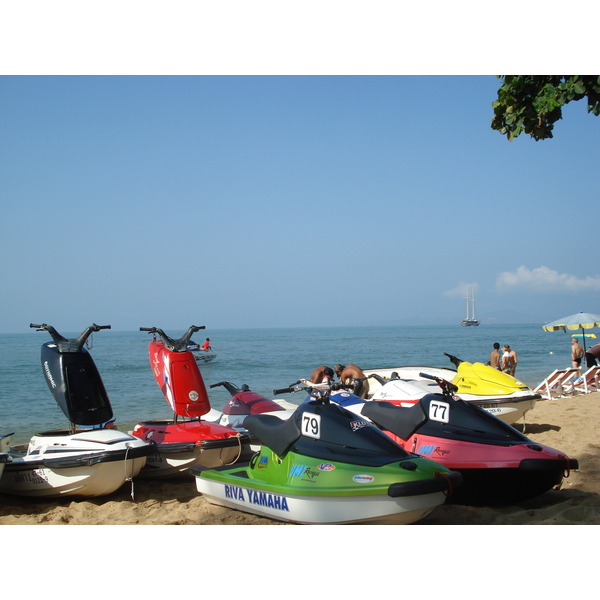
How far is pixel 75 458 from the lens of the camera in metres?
5.71

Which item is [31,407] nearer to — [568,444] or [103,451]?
[103,451]

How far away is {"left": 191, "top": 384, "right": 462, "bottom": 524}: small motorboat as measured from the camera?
426 centimetres

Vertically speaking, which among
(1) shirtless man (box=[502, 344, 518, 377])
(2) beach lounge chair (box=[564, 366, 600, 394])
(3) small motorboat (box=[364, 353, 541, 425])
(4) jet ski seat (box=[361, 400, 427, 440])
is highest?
(4) jet ski seat (box=[361, 400, 427, 440])

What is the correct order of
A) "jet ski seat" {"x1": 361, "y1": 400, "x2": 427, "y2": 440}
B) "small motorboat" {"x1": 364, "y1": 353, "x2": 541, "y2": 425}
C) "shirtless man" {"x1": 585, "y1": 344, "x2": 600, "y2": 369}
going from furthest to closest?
"shirtless man" {"x1": 585, "y1": 344, "x2": 600, "y2": 369}
"small motorboat" {"x1": 364, "y1": 353, "x2": 541, "y2": 425}
"jet ski seat" {"x1": 361, "y1": 400, "x2": 427, "y2": 440}

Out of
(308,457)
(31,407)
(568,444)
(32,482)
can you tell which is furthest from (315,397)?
(31,407)

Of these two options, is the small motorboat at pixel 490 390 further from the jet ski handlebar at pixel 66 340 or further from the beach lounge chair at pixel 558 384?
the beach lounge chair at pixel 558 384

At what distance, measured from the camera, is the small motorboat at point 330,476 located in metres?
4.26

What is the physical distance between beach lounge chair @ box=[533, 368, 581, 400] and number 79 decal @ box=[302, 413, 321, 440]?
11.0 meters

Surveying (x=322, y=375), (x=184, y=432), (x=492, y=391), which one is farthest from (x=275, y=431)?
(x=492, y=391)

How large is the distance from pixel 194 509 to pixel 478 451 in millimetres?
2795

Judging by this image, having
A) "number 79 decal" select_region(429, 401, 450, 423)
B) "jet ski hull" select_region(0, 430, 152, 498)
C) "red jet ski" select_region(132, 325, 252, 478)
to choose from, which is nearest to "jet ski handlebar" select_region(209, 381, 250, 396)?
"red jet ski" select_region(132, 325, 252, 478)

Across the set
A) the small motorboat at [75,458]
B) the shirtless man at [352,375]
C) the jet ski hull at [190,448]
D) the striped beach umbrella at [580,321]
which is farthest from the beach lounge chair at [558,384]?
the small motorboat at [75,458]

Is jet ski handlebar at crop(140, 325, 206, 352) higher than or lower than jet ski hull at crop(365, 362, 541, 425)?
higher

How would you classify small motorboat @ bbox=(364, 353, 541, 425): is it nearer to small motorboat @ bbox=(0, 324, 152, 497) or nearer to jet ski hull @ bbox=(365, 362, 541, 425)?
jet ski hull @ bbox=(365, 362, 541, 425)
